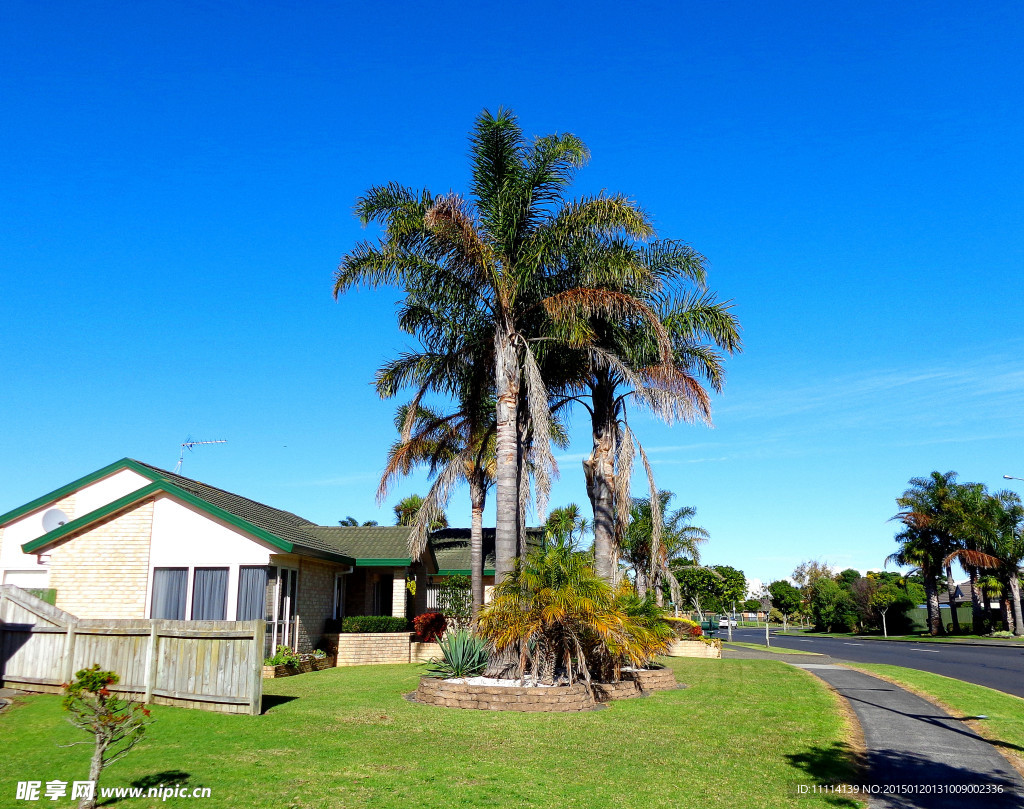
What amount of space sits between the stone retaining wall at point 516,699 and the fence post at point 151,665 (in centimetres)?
471

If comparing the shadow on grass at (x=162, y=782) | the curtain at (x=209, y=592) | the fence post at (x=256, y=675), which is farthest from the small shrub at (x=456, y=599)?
the shadow on grass at (x=162, y=782)

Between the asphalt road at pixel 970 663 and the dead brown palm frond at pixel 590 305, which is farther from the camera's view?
the asphalt road at pixel 970 663

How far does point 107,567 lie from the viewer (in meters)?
20.3

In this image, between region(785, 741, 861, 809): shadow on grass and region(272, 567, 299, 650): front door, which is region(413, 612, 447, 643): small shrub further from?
region(785, 741, 861, 809): shadow on grass

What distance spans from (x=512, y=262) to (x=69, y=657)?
11.7m

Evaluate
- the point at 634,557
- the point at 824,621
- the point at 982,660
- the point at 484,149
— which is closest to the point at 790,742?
the point at 484,149

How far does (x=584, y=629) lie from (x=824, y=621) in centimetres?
6260

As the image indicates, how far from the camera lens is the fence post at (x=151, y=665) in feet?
40.9

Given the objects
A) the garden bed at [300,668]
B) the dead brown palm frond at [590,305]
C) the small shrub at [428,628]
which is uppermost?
the dead brown palm frond at [590,305]

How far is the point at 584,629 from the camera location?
13.9 meters

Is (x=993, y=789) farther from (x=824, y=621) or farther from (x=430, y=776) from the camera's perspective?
(x=824, y=621)

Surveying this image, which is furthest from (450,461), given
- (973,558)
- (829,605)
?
(829,605)

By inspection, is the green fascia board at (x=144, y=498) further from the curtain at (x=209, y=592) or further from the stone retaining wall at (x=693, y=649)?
the stone retaining wall at (x=693, y=649)

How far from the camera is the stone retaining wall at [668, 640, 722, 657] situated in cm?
2644
